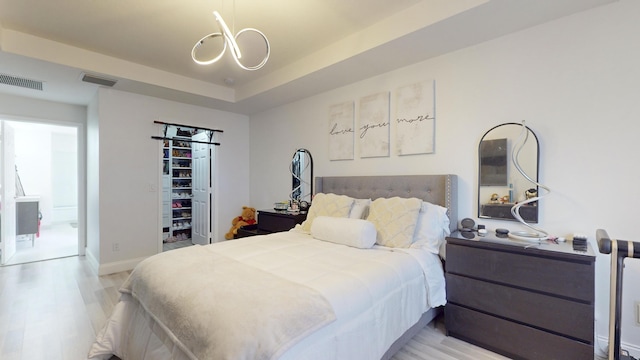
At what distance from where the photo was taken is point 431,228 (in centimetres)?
231

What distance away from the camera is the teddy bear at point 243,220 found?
4.61m

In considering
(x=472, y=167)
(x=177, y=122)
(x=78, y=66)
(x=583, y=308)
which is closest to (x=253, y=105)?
(x=177, y=122)

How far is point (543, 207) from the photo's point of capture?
213 cm

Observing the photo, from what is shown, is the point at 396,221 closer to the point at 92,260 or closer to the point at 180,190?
the point at 92,260

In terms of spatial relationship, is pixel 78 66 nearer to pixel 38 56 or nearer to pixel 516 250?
pixel 38 56

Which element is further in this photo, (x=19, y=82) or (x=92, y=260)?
(x=92, y=260)

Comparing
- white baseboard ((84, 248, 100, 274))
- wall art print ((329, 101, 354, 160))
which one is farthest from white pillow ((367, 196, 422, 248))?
white baseboard ((84, 248, 100, 274))

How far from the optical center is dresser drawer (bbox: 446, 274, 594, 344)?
1630 mm

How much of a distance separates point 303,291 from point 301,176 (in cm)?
270

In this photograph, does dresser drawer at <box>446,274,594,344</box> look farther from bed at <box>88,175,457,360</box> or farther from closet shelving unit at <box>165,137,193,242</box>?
closet shelving unit at <box>165,137,193,242</box>

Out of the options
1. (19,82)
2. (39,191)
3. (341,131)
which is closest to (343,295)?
(341,131)

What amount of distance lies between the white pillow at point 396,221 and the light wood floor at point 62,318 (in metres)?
0.74

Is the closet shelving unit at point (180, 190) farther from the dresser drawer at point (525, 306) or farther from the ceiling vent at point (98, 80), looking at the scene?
the dresser drawer at point (525, 306)

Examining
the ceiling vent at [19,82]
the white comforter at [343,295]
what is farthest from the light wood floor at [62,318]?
the ceiling vent at [19,82]
